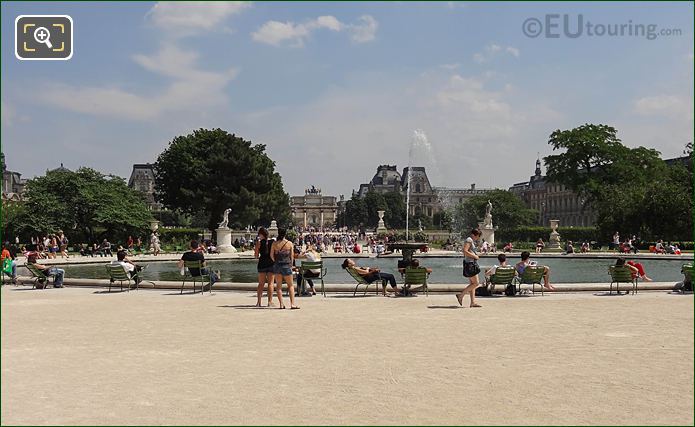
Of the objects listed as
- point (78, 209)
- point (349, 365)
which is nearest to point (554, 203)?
point (78, 209)

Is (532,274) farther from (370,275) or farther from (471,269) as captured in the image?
(370,275)

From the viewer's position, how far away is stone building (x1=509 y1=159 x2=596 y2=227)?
158938mm

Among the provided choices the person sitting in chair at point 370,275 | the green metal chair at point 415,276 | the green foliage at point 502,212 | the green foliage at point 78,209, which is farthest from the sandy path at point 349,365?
the green foliage at point 502,212

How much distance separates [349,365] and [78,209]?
48.2 metres

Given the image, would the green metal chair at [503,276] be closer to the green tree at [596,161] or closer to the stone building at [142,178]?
the green tree at [596,161]

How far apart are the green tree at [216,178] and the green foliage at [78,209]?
16193 millimetres

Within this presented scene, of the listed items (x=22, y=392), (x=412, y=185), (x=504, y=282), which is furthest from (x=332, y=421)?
(x=412, y=185)

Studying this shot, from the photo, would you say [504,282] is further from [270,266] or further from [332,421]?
[332,421]

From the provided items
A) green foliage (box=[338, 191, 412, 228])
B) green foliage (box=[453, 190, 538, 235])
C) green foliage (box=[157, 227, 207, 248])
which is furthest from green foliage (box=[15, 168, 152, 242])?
green foliage (box=[338, 191, 412, 228])

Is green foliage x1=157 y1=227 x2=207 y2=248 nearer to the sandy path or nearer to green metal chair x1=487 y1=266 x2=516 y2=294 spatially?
green metal chair x1=487 y1=266 x2=516 y2=294

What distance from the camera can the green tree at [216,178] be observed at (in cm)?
7138

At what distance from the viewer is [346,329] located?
1180cm

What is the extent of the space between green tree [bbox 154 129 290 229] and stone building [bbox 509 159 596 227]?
303 ft

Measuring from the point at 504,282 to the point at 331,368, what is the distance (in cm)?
971
